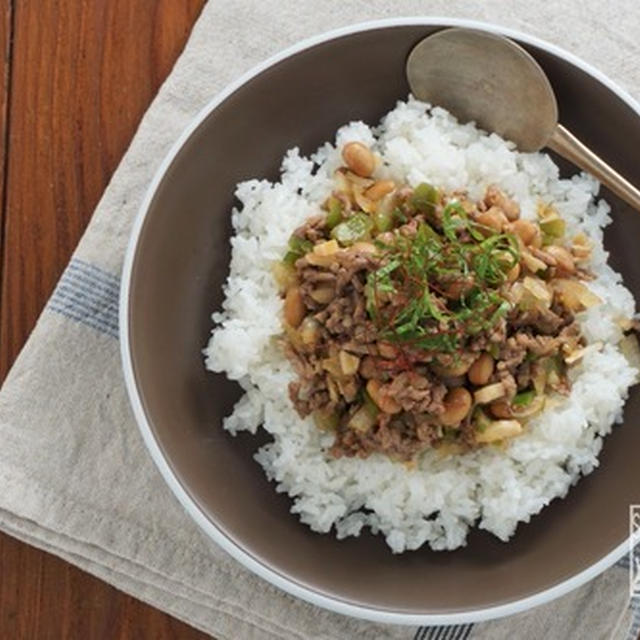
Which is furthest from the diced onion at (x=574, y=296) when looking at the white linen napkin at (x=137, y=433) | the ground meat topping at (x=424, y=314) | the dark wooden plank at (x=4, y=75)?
the dark wooden plank at (x=4, y=75)

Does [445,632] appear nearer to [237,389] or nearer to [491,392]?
[491,392]

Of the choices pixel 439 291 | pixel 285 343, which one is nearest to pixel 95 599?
pixel 285 343

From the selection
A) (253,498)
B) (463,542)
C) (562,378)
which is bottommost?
(253,498)

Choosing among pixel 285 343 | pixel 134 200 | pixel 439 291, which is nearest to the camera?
pixel 439 291

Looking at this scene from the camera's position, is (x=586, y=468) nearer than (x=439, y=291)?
No

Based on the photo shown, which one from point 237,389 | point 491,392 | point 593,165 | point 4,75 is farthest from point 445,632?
point 4,75

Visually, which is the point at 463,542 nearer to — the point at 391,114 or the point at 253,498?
the point at 253,498
